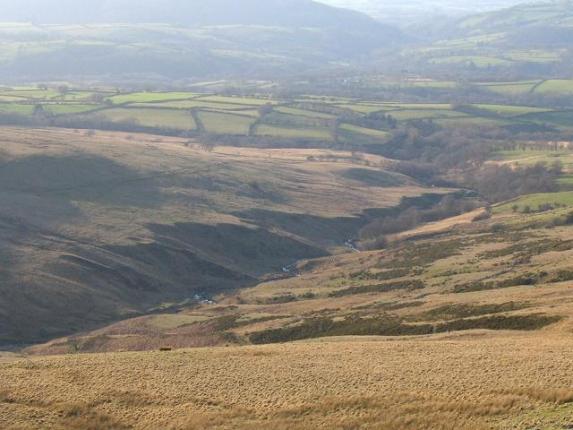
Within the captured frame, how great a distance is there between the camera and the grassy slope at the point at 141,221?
90.7m

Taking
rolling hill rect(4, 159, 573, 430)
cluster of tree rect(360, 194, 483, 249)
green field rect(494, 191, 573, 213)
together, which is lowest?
cluster of tree rect(360, 194, 483, 249)

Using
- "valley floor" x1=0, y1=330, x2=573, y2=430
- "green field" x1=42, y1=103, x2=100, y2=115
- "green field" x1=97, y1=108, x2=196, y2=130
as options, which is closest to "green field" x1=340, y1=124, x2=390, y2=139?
"green field" x1=97, y1=108, x2=196, y2=130

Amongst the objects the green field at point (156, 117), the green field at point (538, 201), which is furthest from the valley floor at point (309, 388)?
the green field at point (156, 117)

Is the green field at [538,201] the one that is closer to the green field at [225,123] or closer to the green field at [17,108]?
the green field at [225,123]

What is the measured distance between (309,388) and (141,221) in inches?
Answer: 3028

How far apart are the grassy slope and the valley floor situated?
4024 cm

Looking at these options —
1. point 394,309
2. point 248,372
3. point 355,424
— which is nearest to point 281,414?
point 355,424

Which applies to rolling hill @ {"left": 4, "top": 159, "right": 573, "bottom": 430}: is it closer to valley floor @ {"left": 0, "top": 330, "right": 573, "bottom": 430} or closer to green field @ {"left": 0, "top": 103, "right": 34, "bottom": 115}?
valley floor @ {"left": 0, "top": 330, "right": 573, "bottom": 430}

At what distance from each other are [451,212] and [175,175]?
43880 mm

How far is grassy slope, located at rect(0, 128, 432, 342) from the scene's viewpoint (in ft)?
298

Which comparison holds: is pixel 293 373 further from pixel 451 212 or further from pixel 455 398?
pixel 451 212

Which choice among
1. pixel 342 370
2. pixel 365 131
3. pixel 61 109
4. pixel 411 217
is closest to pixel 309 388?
pixel 342 370

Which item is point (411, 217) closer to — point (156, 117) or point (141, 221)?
point (141, 221)

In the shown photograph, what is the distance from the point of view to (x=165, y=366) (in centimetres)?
4544
